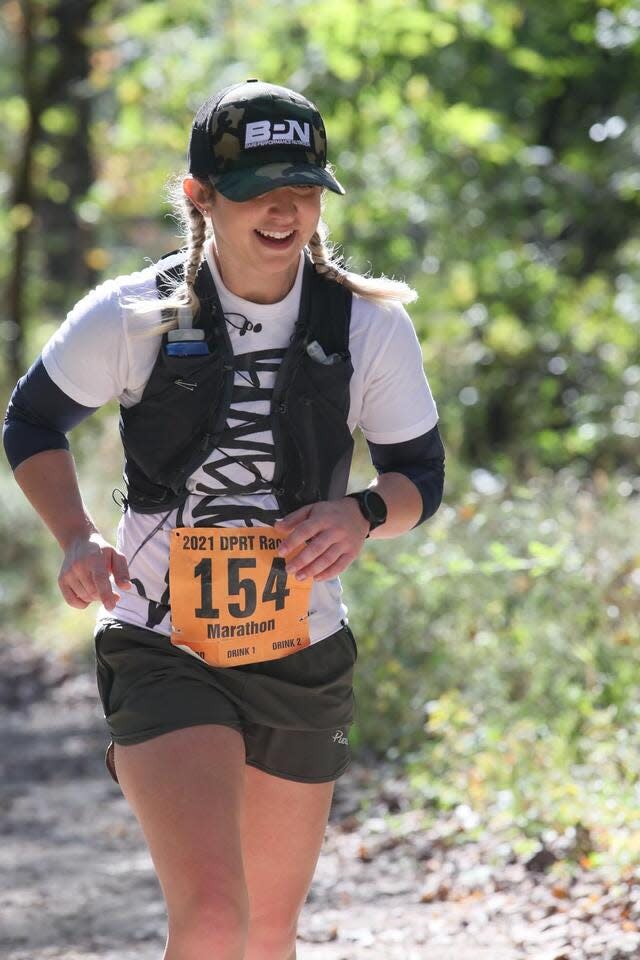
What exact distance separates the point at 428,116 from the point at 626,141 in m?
1.99

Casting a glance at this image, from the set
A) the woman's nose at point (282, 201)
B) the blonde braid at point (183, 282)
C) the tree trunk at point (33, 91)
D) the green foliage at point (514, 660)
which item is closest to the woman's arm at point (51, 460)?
the blonde braid at point (183, 282)

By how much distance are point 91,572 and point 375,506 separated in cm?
62

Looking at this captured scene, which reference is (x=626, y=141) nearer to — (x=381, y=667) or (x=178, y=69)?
(x=178, y=69)

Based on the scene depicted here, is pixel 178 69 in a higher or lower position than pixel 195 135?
higher

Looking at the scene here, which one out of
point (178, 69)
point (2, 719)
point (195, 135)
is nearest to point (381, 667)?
point (2, 719)

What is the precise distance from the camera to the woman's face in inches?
119

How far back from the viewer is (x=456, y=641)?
7.14 m

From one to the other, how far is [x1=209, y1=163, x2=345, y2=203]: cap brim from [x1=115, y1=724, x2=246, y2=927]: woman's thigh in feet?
3.43

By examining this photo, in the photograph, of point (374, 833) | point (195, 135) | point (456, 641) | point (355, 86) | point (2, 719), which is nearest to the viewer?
point (195, 135)

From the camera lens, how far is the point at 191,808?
2857 millimetres

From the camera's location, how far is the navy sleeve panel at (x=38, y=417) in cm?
314

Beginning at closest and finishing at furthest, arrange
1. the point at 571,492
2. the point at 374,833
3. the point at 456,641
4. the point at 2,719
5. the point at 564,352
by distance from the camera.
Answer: the point at 374,833 → the point at 456,641 → the point at 571,492 → the point at 2,719 → the point at 564,352

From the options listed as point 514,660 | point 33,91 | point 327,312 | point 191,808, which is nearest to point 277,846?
point 191,808

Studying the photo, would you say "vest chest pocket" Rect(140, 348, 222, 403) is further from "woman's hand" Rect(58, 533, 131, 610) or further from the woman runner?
"woman's hand" Rect(58, 533, 131, 610)
